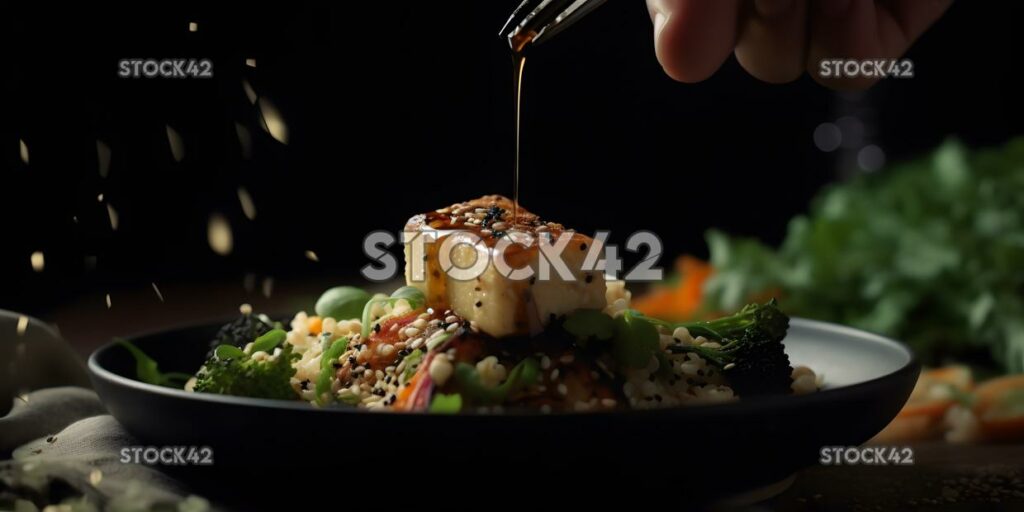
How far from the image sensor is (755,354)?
2.73 meters

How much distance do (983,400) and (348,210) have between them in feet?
13.3

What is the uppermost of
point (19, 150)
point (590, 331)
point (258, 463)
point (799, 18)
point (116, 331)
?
point (799, 18)

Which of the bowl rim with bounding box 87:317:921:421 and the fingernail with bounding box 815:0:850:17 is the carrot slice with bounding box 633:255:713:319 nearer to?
the fingernail with bounding box 815:0:850:17

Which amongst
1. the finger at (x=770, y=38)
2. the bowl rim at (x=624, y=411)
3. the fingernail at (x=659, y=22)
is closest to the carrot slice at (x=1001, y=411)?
the bowl rim at (x=624, y=411)

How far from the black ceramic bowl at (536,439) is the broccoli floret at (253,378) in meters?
0.27

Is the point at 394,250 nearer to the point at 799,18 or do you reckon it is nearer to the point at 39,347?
the point at 39,347

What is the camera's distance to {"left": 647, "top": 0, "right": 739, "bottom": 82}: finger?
265cm

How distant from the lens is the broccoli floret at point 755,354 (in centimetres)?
271

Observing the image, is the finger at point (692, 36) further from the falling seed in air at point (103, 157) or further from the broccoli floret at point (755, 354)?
the falling seed in air at point (103, 157)

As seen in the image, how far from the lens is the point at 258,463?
214 cm

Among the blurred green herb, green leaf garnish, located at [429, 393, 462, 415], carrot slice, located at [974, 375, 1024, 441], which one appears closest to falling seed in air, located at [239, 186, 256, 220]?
green leaf garnish, located at [429, 393, 462, 415]

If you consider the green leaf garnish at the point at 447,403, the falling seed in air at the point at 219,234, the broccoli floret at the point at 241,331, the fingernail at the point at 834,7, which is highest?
the fingernail at the point at 834,7

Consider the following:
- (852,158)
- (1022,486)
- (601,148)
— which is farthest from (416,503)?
(852,158)

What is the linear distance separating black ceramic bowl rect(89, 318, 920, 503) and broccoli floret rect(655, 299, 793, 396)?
1.34 ft
